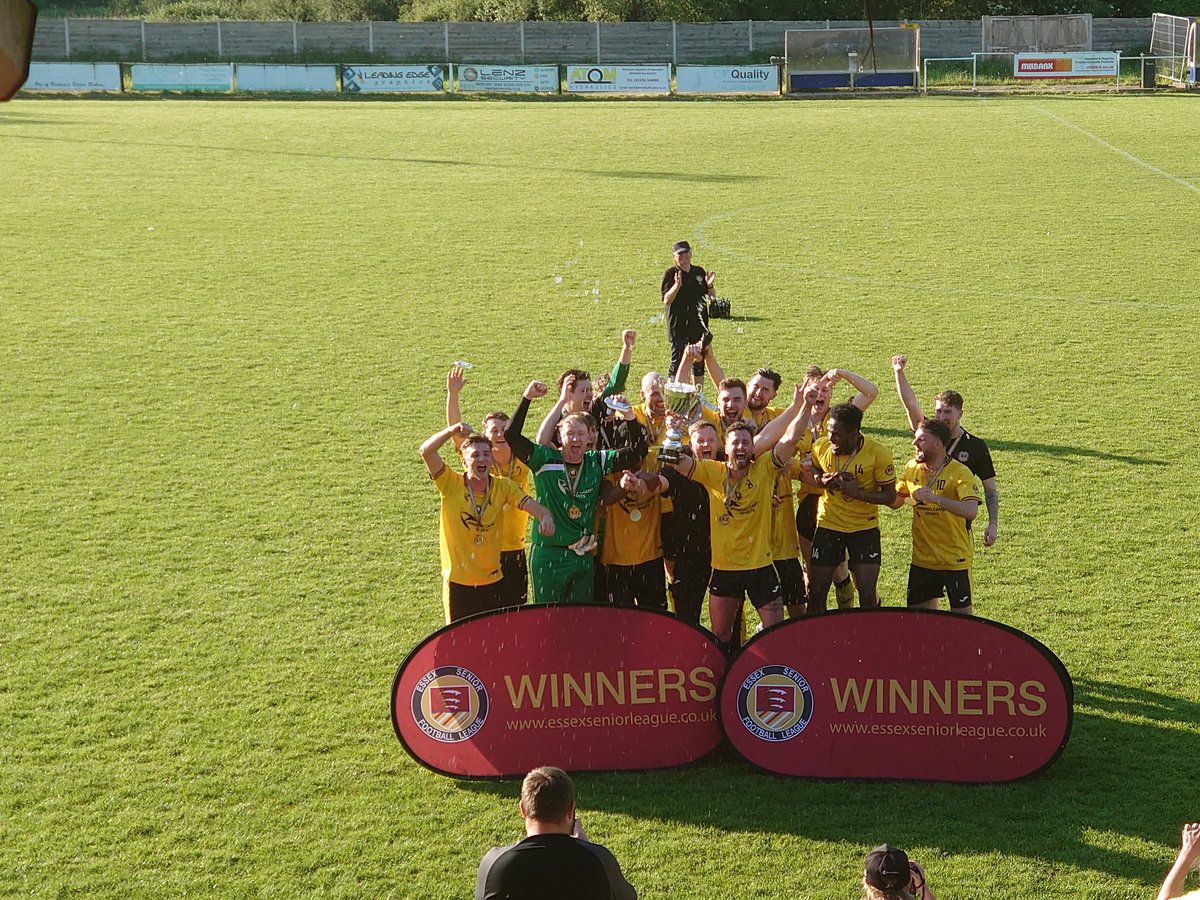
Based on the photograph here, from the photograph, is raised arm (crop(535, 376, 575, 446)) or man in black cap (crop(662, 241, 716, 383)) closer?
raised arm (crop(535, 376, 575, 446))

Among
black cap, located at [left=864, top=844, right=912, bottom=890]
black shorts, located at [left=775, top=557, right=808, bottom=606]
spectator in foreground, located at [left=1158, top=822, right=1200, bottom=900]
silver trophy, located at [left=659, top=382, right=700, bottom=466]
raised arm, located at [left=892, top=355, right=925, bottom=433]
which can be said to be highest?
raised arm, located at [left=892, top=355, right=925, bottom=433]

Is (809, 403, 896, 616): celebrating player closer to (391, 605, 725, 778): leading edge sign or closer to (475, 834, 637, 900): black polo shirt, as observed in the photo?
(391, 605, 725, 778): leading edge sign

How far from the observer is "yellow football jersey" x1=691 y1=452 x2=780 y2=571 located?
296 inches

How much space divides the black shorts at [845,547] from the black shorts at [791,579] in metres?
0.16

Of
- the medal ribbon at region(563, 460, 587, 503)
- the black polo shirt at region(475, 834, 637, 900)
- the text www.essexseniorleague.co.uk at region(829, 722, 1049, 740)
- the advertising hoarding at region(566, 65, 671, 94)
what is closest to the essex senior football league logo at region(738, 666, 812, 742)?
the text www.essexseniorleague.co.uk at region(829, 722, 1049, 740)

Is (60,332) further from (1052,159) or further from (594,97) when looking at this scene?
(594,97)

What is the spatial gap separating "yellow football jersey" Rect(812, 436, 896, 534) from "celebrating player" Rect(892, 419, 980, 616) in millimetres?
142

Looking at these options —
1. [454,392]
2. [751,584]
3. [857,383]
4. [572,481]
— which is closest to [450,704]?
[572,481]

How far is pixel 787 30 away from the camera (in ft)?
168

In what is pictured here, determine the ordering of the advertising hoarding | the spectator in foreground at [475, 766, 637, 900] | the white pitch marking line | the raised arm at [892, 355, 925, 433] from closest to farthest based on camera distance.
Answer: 1. the spectator in foreground at [475, 766, 637, 900]
2. the raised arm at [892, 355, 925, 433]
3. the white pitch marking line
4. the advertising hoarding

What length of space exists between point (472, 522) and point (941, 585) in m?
2.64

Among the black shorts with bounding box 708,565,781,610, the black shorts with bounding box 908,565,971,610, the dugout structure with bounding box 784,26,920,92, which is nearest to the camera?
the black shorts with bounding box 708,565,781,610

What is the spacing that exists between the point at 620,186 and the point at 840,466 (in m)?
21.9

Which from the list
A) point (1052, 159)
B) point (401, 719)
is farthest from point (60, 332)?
point (1052, 159)
